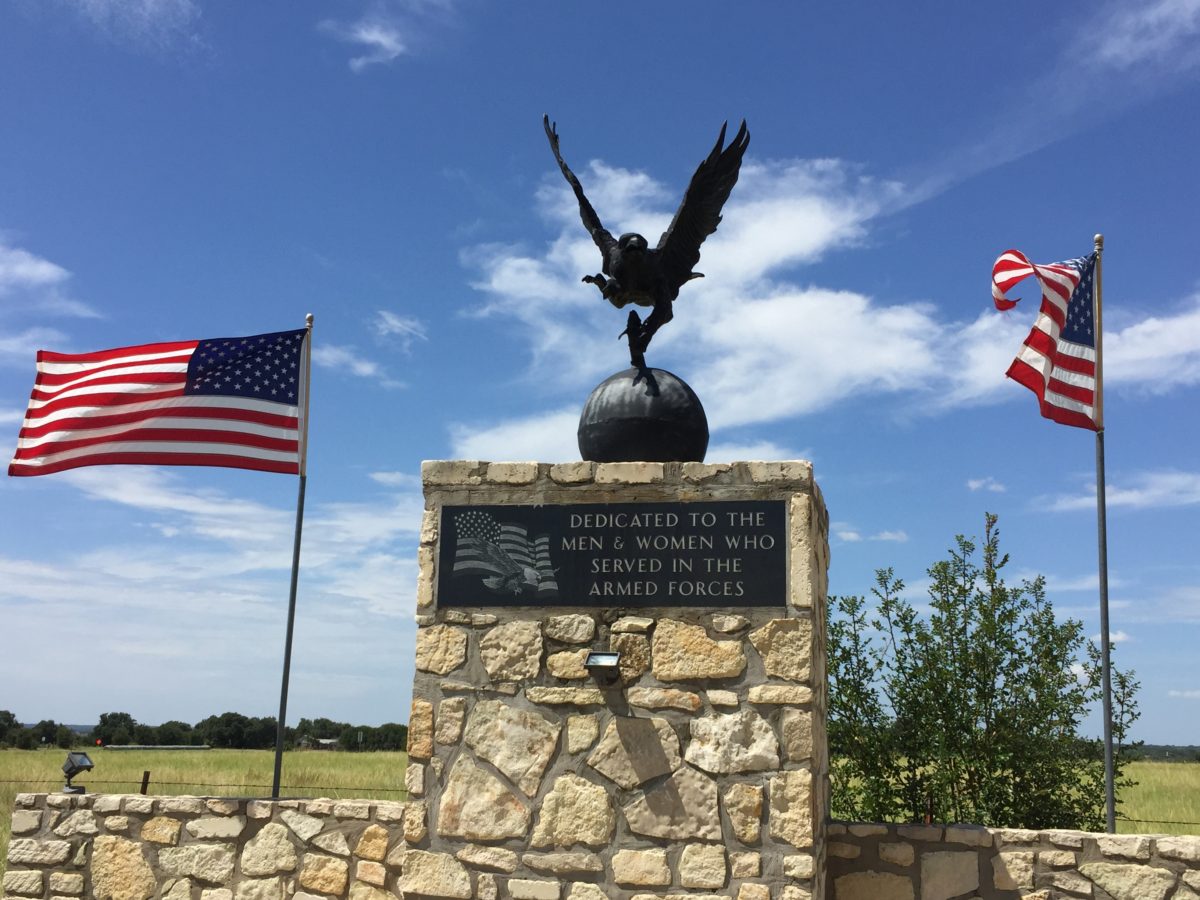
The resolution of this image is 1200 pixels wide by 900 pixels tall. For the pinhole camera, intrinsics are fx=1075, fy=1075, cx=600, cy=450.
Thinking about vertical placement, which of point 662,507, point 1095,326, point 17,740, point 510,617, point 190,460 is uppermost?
point 1095,326

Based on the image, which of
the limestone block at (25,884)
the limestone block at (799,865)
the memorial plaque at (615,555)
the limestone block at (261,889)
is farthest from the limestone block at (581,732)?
the limestone block at (25,884)

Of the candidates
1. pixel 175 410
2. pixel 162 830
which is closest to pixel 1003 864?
pixel 162 830

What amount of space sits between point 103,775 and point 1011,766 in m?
17.9

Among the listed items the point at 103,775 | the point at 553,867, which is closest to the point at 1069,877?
the point at 553,867

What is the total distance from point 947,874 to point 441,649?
306 cm

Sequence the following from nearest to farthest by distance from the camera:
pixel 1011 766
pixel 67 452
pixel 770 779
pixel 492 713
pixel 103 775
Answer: pixel 770 779 → pixel 492 713 → pixel 67 452 → pixel 1011 766 → pixel 103 775

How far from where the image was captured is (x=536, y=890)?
5.47 meters

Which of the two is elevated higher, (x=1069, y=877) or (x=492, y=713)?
(x=492, y=713)

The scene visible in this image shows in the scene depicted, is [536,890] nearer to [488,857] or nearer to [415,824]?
[488,857]

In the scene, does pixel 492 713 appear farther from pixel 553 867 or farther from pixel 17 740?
pixel 17 740

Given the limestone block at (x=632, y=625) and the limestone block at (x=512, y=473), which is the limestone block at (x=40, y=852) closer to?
the limestone block at (x=512, y=473)

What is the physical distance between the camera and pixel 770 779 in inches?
213

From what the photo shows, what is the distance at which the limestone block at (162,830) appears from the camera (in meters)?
6.60

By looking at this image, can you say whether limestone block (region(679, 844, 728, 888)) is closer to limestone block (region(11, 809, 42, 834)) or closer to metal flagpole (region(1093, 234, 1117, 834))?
metal flagpole (region(1093, 234, 1117, 834))
